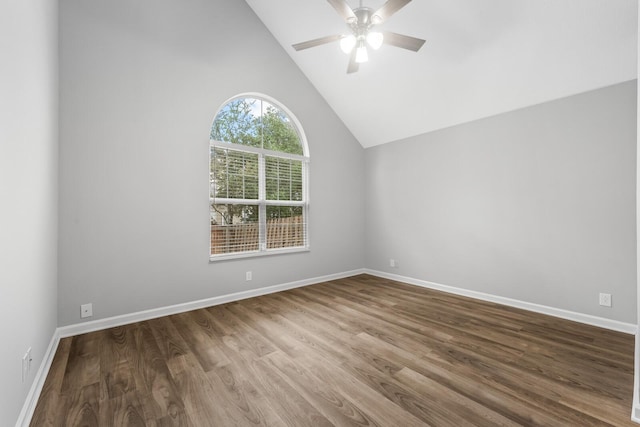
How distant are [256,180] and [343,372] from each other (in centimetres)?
278

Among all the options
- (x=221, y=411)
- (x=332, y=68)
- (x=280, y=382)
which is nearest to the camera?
(x=221, y=411)

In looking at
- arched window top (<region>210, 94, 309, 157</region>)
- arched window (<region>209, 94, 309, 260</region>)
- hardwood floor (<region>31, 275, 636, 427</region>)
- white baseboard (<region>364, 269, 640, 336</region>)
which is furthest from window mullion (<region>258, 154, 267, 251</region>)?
white baseboard (<region>364, 269, 640, 336</region>)

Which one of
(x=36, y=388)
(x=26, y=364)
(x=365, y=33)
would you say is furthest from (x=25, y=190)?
(x=365, y=33)

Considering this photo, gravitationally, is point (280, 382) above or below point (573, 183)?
below

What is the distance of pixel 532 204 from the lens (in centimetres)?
324

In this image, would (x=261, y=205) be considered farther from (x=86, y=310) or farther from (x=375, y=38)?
(x=375, y=38)

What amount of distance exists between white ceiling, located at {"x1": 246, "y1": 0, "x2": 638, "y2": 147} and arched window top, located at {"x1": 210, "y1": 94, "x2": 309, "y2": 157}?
85 cm

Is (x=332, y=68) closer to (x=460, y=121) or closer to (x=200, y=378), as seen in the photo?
(x=460, y=121)

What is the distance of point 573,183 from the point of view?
2957 mm

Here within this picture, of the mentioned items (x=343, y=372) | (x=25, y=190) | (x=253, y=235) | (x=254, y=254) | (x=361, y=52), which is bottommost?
(x=343, y=372)

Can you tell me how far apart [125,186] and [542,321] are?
4.57 metres

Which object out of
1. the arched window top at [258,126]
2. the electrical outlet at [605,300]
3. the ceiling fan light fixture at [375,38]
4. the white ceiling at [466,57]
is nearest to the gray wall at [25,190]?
the arched window top at [258,126]

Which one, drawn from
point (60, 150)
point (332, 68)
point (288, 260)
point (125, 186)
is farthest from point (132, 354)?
point (332, 68)

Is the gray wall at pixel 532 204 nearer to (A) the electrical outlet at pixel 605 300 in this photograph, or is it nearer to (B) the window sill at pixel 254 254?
Result: (A) the electrical outlet at pixel 605 300
